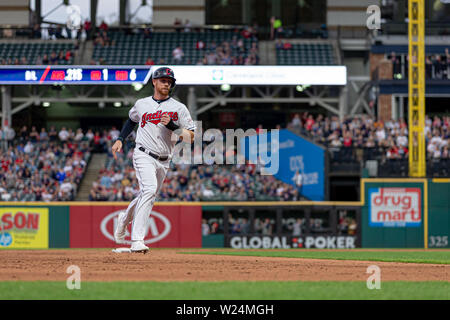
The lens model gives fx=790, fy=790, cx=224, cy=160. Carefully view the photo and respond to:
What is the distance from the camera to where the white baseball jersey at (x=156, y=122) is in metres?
10.0

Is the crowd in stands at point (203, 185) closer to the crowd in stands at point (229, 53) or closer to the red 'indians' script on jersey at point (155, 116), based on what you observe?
the crowd in stands at point (229, 53)

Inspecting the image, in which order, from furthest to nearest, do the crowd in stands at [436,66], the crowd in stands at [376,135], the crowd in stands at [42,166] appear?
the crowd in stands at [436,66] < the crowd in stands at [376,135] < the crowd in stands at [42,166]

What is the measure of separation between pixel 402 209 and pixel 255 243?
16.3 ft

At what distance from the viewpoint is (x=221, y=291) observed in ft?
22.3

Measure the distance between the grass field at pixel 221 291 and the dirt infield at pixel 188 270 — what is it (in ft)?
1.64

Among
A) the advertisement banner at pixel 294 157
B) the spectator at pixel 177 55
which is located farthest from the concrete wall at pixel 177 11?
the advertisement banner at pixel 294 157

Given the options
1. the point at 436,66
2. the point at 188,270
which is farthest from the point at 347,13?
the point at 188,270

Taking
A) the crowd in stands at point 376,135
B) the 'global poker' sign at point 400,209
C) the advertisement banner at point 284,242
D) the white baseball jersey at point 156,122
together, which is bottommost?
the advertisement banner at point 284,242

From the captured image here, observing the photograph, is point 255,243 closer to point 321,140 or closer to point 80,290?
point 321,140

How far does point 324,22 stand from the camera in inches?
1503

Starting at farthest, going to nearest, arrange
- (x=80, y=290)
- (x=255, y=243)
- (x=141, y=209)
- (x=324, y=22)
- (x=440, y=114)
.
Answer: (x=324, y=22) < (x=440, y=114) < (x=255, y=243) < (x=141, y=209) < (x=80, y=290)

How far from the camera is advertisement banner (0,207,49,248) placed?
25234mm
